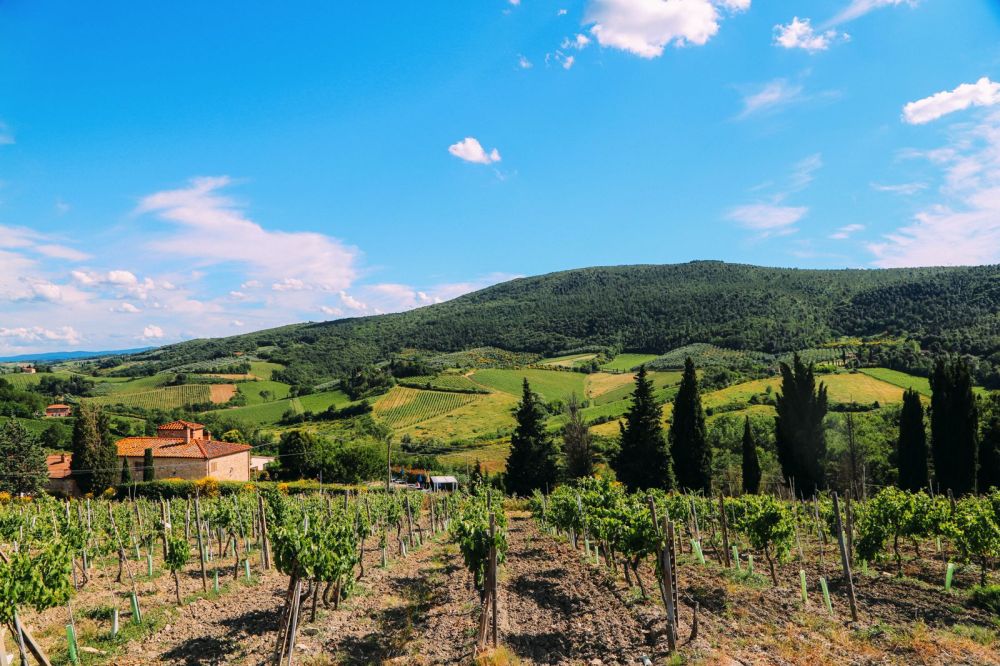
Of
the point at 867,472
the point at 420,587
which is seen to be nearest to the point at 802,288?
the point at 867,472

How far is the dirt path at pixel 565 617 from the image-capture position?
11.0 m

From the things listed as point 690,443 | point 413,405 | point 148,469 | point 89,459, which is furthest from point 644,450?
point 413,405

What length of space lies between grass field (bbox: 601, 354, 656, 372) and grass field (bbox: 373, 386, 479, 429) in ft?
126

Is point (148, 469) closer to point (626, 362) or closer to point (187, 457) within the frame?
point (187, 457)

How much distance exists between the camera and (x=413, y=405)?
97.3m

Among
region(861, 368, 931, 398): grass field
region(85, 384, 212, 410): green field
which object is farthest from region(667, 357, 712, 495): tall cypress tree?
region(85, 384, 212, 410): green field

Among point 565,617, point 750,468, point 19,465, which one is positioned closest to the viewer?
point 565,617

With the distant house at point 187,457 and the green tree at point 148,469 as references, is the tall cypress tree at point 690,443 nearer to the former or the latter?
the distant house at point 187,457

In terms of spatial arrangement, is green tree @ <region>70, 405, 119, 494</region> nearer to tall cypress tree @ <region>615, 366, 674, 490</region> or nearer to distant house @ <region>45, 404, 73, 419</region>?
tall cypress tree @ <region>615, 366, 674, 490</region>

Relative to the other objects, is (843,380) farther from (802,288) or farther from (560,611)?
(802,288)

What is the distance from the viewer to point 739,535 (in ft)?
78.5

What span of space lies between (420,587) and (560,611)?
5440 mm

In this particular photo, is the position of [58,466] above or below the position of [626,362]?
below

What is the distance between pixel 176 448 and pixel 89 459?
6.75 m
